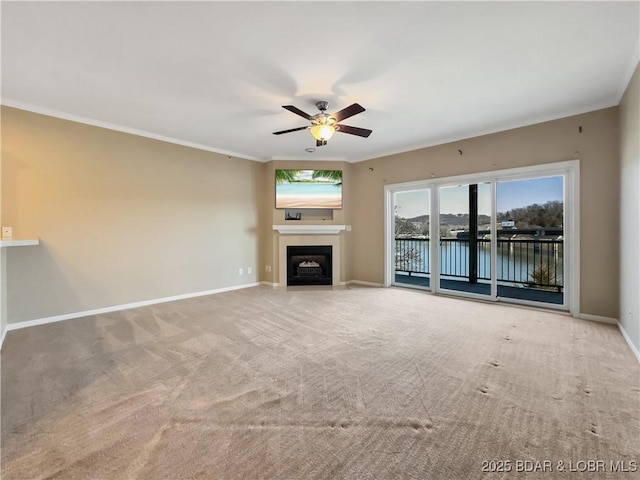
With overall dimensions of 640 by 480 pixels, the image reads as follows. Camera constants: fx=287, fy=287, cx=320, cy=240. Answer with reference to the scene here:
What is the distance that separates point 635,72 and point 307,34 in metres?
3.17

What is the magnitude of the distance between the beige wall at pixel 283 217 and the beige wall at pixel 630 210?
4.20 metres

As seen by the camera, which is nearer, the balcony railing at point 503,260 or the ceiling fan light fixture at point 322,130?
the ceiling fan light fixture at point 322,130

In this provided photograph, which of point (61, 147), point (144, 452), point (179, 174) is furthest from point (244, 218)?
point (144, 452)

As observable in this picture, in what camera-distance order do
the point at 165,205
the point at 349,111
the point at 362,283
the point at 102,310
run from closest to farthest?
the point at 349,111
the point at 102,310
the point at 165,205
the point at 362,283

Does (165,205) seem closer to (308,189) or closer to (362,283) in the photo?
(308,189)

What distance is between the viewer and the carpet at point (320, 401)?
1.48m

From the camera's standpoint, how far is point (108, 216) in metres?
4.27

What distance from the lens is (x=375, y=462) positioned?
1.48m

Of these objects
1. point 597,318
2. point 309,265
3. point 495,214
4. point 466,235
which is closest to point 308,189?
point 309,265

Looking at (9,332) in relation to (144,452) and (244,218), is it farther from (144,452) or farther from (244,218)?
(244,218)

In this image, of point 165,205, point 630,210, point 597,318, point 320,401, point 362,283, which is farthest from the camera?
point 362,283

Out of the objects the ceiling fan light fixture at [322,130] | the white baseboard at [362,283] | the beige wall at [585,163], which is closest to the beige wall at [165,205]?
the beige wall at [585,163]

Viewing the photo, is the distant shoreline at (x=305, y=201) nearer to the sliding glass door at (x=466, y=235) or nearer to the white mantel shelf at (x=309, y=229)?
the white mantel shelf at (x=309, y=229)

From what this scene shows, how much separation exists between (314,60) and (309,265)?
4405 mm
